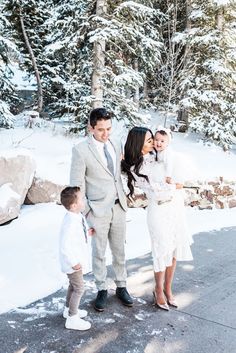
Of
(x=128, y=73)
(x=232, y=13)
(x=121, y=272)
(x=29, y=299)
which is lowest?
(x=29, y=299)

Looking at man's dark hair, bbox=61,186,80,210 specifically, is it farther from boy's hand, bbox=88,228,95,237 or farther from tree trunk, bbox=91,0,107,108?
tree trunk, bbox=91,0,107,108

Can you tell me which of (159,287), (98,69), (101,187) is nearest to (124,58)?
(98,69)

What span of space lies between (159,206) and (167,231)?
0.23 metres

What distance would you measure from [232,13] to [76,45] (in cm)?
568

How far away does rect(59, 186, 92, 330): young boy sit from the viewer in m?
2.91

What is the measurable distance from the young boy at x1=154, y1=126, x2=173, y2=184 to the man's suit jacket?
1.41 ft

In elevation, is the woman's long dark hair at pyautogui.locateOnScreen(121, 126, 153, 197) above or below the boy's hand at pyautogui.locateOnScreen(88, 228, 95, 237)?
above

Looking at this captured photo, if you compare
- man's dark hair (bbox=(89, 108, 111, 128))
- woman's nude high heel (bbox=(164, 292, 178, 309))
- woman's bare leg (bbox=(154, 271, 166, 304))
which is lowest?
woman's nude high heel (bbox=(164, 292, 178, 309))

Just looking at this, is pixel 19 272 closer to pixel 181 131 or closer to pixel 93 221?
pixel 93 221

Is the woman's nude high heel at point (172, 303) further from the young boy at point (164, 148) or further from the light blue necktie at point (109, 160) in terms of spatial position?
the light blue necktie at point (109, 160)

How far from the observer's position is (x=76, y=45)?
30.5 ft

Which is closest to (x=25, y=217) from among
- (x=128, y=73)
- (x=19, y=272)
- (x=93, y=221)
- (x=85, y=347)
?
(x=19, y=272)

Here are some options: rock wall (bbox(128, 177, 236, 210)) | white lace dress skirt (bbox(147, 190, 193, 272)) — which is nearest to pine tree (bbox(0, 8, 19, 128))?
rock wall (bbox(128, 177, 236, 210))

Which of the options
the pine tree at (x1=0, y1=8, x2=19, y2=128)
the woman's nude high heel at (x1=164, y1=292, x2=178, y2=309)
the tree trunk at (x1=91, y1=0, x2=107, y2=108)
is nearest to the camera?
the woman's nude high heel at (x1=164, y1=292, x2=178, y2=309)
